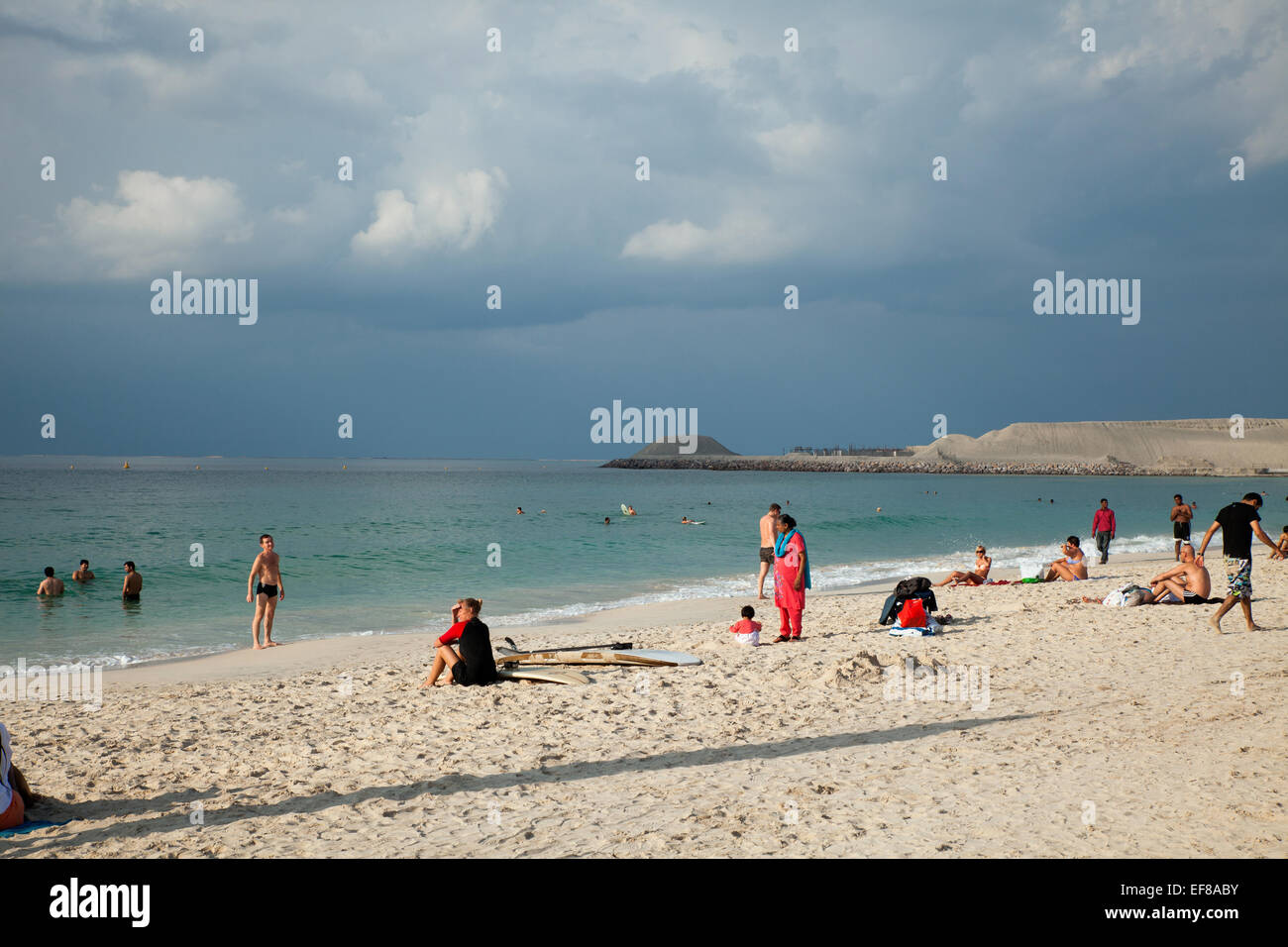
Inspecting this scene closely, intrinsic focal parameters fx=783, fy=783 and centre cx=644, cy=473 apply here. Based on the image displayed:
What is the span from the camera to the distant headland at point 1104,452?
509 ft

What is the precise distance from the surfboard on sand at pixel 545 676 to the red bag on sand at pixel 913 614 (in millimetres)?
5208

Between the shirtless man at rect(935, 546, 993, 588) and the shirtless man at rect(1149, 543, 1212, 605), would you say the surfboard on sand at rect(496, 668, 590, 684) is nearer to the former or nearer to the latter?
the shirtless man at rect(1149, 543, 1212, 605)

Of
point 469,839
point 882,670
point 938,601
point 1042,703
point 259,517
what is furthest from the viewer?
point 259,517

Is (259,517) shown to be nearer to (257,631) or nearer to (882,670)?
(257,631)

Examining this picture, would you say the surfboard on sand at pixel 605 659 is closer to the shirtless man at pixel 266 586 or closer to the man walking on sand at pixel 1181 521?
the shirtless man at pixel 266 586

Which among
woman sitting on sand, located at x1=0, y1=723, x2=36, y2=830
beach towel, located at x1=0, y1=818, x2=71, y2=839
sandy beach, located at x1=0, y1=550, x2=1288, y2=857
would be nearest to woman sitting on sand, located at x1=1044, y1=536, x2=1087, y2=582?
sandy beach, located at x1=0, y1=550, x2=1288, y2=857

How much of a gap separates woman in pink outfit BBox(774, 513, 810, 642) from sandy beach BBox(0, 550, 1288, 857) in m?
0.78

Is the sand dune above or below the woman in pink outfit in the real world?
above

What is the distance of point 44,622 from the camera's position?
15.8 meters

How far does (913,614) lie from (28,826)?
10369 millimetres

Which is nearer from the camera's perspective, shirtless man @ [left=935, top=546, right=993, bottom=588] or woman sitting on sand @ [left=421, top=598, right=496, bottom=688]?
woman sitting on sand @ [left=421, top=598, right=496, bottom=688]

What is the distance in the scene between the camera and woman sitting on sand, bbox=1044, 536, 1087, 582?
17.4 metres

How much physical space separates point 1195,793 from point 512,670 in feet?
21.9
